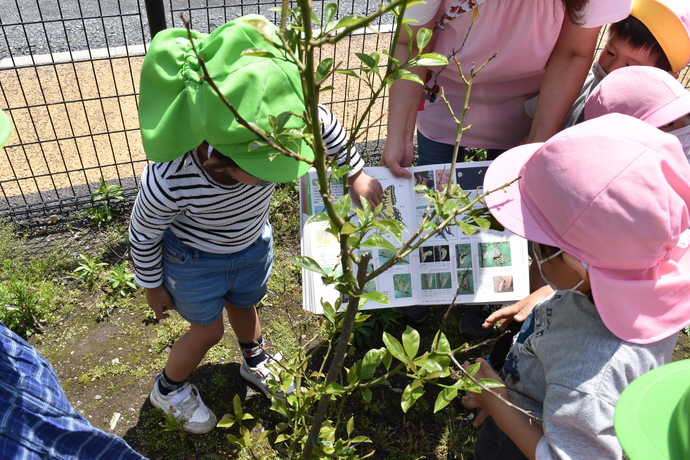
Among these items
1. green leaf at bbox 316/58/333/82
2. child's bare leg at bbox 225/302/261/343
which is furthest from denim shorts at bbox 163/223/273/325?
green leaf at bbox 316/58/333/82

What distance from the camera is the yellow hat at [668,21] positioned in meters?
1.77

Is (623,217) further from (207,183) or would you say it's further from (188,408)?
(188,408)

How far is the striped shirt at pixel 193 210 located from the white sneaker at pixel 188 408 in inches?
22.3

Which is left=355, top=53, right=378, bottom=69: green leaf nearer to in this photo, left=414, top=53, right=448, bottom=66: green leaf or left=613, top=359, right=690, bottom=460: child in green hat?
left=414, top=53, right=448, bottom=66: green leaf

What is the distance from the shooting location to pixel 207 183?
4.89 feet

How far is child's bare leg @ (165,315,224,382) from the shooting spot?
1.89 metres

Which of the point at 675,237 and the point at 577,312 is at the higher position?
the point at 675,237

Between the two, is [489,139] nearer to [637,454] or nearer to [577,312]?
[577,312]

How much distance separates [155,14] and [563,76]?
173 cm

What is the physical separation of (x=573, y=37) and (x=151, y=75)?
126cm

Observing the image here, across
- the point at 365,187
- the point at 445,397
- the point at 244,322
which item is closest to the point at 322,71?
the point at 445,397

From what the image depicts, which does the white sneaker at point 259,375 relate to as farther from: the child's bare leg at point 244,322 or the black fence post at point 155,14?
the black fence post at point 155,14

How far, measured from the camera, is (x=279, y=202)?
306cm

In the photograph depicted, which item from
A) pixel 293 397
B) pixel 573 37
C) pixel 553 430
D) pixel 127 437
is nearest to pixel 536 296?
pixel 553 430
